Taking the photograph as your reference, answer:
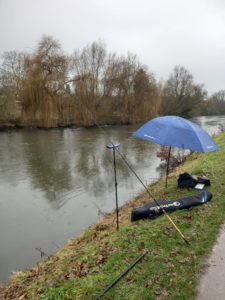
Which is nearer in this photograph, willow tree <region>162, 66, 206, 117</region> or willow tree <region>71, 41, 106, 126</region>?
willow tree <region>71, 41, 106, 126</region>

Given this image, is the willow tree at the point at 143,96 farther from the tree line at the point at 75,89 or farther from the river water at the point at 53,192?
the river water at the point at 53,192

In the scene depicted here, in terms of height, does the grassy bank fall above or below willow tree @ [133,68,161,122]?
below

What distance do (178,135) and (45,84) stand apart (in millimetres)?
25397

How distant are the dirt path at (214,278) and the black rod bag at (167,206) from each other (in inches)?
50.0

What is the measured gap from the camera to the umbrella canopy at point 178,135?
4.94m

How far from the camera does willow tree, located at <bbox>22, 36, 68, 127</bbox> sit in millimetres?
28469

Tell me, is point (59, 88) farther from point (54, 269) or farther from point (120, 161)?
point (54, 269)

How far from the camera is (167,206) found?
5.26 meters

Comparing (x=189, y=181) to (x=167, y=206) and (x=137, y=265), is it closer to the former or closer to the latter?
(x=167, y=206)

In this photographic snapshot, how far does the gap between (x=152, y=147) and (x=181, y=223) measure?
14348 mm

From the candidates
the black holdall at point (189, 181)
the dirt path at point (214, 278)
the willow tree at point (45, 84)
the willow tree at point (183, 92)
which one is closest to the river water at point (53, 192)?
the black holdall at point (189, 181)

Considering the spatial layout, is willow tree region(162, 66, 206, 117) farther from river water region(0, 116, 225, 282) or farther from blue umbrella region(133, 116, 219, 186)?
blue umbrella region(133, 116, 219, 186)

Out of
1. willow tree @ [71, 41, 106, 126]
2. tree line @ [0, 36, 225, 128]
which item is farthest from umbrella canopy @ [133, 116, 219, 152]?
willow tree @ [71, 41, 106, 126]

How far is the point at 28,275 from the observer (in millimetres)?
4477
